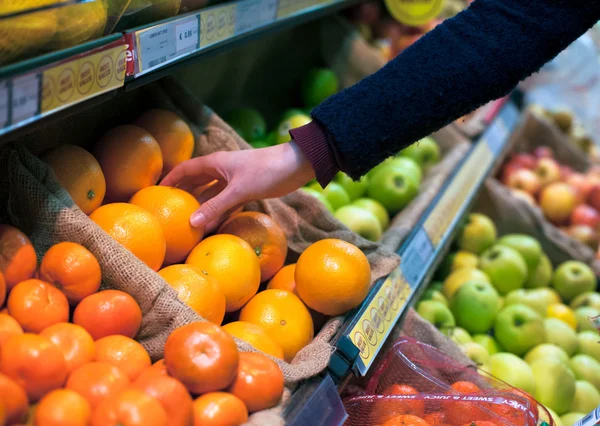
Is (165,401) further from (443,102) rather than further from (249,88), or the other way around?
(249,88)

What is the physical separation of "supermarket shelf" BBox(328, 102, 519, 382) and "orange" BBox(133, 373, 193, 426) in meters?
0.36

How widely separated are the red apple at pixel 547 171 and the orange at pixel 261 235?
2174mm

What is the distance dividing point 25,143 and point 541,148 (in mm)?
2904

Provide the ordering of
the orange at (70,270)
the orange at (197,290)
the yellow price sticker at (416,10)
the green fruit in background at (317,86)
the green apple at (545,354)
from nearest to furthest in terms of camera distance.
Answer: the orange at (70,270)
the orange at (197,290)
the green apple at (545,354)
the yellow price sticker at (416,10)
the green fruit in background at (317,86)

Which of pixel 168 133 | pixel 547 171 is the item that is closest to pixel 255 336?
pixel 168 133

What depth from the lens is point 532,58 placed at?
128 cm

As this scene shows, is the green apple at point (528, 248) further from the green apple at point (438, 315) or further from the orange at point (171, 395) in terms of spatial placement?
the orange at point (171, 395)

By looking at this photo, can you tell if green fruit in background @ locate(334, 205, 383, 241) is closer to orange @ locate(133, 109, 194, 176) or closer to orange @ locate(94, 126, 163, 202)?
orange @ locate(133, 109, 194, 176)

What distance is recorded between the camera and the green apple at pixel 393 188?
212 centimetres

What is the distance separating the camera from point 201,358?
934mm

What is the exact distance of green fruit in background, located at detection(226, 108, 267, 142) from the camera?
205 centimetres

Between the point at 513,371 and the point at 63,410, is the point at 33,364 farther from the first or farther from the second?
the point at 513,371

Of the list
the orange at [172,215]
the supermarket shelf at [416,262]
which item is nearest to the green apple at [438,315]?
the supermarket shelf at [416,262]

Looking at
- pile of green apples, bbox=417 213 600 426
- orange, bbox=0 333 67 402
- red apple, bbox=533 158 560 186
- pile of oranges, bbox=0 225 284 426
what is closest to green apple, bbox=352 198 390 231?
pile of green apples, bbox=417 213 600 426
